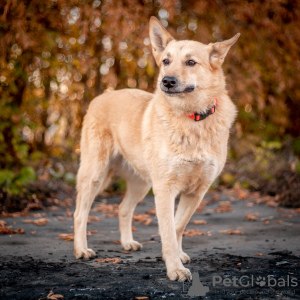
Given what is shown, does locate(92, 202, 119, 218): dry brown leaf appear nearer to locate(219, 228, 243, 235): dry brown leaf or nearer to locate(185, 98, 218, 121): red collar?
locate(219, 228, 243, 235): dry brown leaf

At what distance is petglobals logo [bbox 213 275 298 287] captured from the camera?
9.02 feet

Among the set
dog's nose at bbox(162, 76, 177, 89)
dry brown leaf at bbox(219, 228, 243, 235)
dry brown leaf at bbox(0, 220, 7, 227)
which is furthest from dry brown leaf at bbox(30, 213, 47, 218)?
dog's nose at bbox(162, 76, 177, 89)

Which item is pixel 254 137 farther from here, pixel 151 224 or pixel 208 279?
pixel 208 279

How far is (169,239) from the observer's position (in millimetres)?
3119

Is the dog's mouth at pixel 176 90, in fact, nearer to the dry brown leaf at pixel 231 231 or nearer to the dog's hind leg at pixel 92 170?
the dog's hind leg at pixel 92 170

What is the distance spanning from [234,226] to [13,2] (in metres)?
4.34

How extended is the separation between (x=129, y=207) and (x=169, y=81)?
1.63 metres

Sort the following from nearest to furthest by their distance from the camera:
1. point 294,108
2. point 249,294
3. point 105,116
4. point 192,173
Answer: point 249,294, point 192,173, point 105,116, point 294,108

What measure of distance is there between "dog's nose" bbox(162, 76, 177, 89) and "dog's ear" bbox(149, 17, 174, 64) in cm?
70

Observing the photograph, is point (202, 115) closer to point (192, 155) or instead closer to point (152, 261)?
point (192, 155)

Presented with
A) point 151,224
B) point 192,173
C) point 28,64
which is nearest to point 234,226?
point 151,224

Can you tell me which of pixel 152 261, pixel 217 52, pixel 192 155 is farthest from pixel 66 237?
pixel 217 52

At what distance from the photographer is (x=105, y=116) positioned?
4195 millimetres

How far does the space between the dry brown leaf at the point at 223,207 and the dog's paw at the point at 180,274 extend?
10.5 ft
